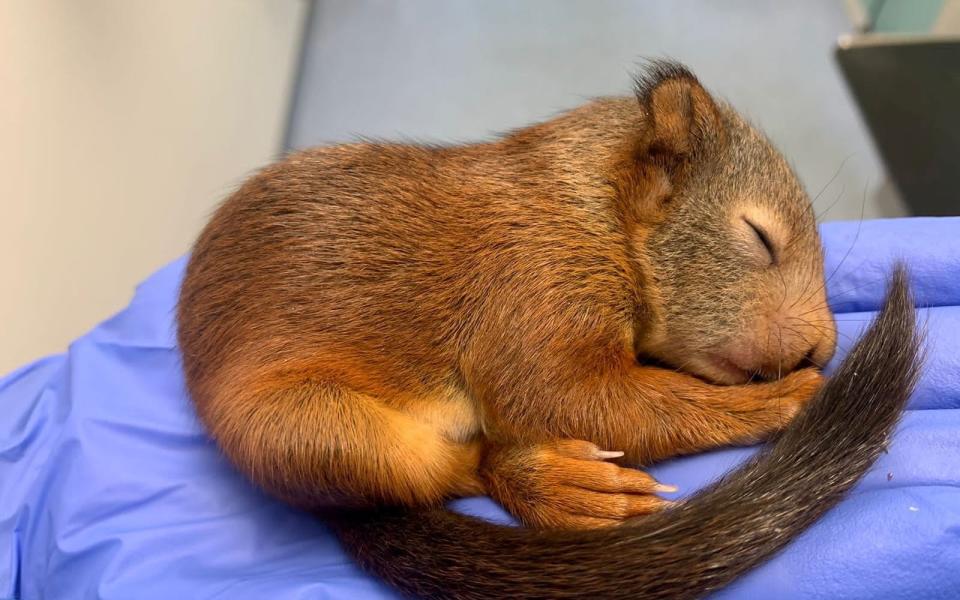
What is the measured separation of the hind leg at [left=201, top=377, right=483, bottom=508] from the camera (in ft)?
3.97

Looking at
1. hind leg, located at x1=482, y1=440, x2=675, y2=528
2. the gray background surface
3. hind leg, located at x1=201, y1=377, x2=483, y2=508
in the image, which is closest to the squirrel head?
hind leg, located at x1=482, y1=440, x2=675, y2=528

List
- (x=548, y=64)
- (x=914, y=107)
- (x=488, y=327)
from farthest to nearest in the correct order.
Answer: (x=548, y=64), (x=914, y=107), (x=488, y=327)

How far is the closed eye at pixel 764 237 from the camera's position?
132 cm

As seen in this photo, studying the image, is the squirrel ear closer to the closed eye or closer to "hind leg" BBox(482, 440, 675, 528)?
the closed eye

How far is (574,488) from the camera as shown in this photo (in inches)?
49.0

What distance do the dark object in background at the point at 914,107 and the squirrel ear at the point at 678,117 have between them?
157 cm

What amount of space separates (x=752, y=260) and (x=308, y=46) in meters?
3.41

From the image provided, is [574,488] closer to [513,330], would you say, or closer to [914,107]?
[513,330]

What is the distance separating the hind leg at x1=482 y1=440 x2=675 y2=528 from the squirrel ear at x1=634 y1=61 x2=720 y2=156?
1.93ft

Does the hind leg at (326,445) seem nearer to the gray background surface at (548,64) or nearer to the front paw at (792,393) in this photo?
the front paw at (792,393)

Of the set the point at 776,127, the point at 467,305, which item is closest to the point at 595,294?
the point at 467,305

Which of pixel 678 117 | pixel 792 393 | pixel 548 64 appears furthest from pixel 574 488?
pixel 548 64

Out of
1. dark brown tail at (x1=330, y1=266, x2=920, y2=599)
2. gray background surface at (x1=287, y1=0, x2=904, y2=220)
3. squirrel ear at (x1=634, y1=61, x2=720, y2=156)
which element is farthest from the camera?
gray background surface at (x1=287, y1=0, x2=904, y2=220)

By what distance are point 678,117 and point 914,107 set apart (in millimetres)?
1968
